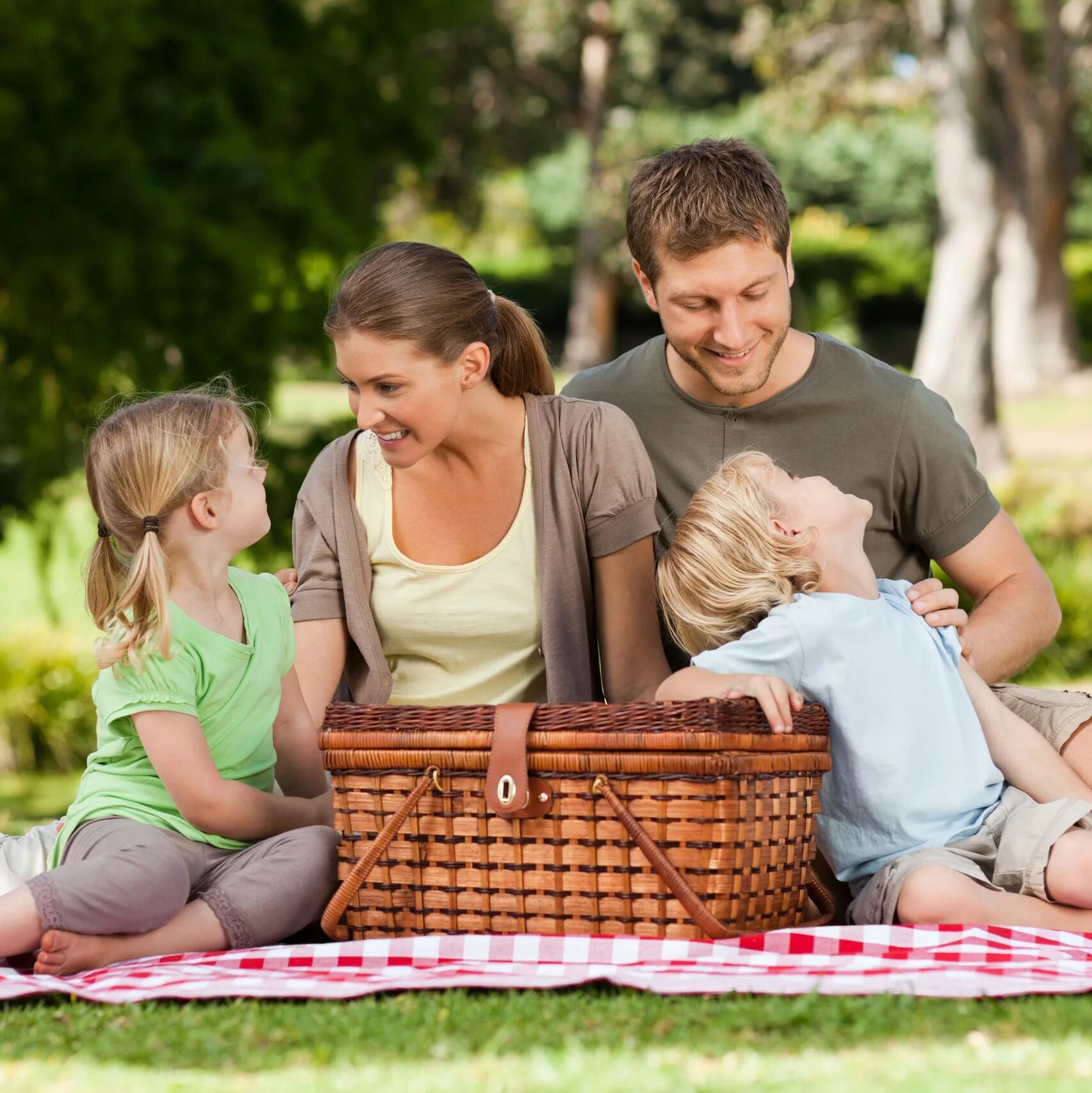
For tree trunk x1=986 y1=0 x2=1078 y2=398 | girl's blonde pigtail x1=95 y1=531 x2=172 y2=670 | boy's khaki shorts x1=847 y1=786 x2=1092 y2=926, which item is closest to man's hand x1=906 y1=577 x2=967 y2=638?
boy's khaki shorts x1=847 y1=786 x2=1092 y2=926

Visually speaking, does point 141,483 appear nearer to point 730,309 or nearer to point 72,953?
point 72,953

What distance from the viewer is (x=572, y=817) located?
2854 mm

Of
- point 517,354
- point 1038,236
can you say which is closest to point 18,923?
point 517,354

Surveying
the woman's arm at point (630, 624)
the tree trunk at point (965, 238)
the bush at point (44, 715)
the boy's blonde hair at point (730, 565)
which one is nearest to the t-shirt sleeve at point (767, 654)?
the boy's blonde hair at point (730, 565)

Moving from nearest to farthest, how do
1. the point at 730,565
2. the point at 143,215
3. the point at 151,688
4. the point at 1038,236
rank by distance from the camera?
the point at 151,688
the point at 730,565
the point at 143,215
the point at 1038,236

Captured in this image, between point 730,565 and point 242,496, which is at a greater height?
point 242,496

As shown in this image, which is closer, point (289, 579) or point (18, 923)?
point (18, 923)

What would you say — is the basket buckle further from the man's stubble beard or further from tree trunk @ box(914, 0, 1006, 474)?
tree trunk @ box(914, 0, 1006, 474)

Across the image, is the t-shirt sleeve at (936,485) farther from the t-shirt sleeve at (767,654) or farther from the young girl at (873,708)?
the t-shirt sleeve at (767,654)

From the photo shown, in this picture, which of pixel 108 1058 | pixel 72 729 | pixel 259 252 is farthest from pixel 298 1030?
pixel 72 729

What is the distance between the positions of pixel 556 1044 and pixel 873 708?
1082mm

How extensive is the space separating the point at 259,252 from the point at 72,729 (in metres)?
3.52

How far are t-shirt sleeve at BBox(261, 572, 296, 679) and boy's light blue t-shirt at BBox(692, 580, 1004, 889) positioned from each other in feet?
3.11

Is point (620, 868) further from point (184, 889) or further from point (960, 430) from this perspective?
point (960, 430)
